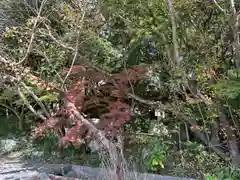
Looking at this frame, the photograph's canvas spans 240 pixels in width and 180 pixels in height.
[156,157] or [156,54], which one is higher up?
[156,54]

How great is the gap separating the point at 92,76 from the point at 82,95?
1.60 ft

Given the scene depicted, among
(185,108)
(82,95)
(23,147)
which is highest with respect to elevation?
(82,95)

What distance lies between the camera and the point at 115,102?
20.6ft

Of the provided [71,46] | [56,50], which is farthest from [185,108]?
[56,50]

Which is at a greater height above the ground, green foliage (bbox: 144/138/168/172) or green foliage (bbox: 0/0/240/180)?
green foliage (bbox: 0/0/240/180)

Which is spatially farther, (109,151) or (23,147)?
(23,147)

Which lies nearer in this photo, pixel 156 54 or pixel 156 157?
pixel 156 157

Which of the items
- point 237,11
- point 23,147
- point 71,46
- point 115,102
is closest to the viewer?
point 237,11

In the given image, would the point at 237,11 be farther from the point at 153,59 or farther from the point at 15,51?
the point at 15,51

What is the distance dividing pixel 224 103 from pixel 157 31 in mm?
1915

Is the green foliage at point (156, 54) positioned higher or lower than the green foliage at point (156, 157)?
higher

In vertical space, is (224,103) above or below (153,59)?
below

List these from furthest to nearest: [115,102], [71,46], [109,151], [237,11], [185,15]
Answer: [71,46] → [115,102] → [185,15] → [237,11] → [109,151]

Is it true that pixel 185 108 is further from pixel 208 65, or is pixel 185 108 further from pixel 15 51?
pixel 15 51
